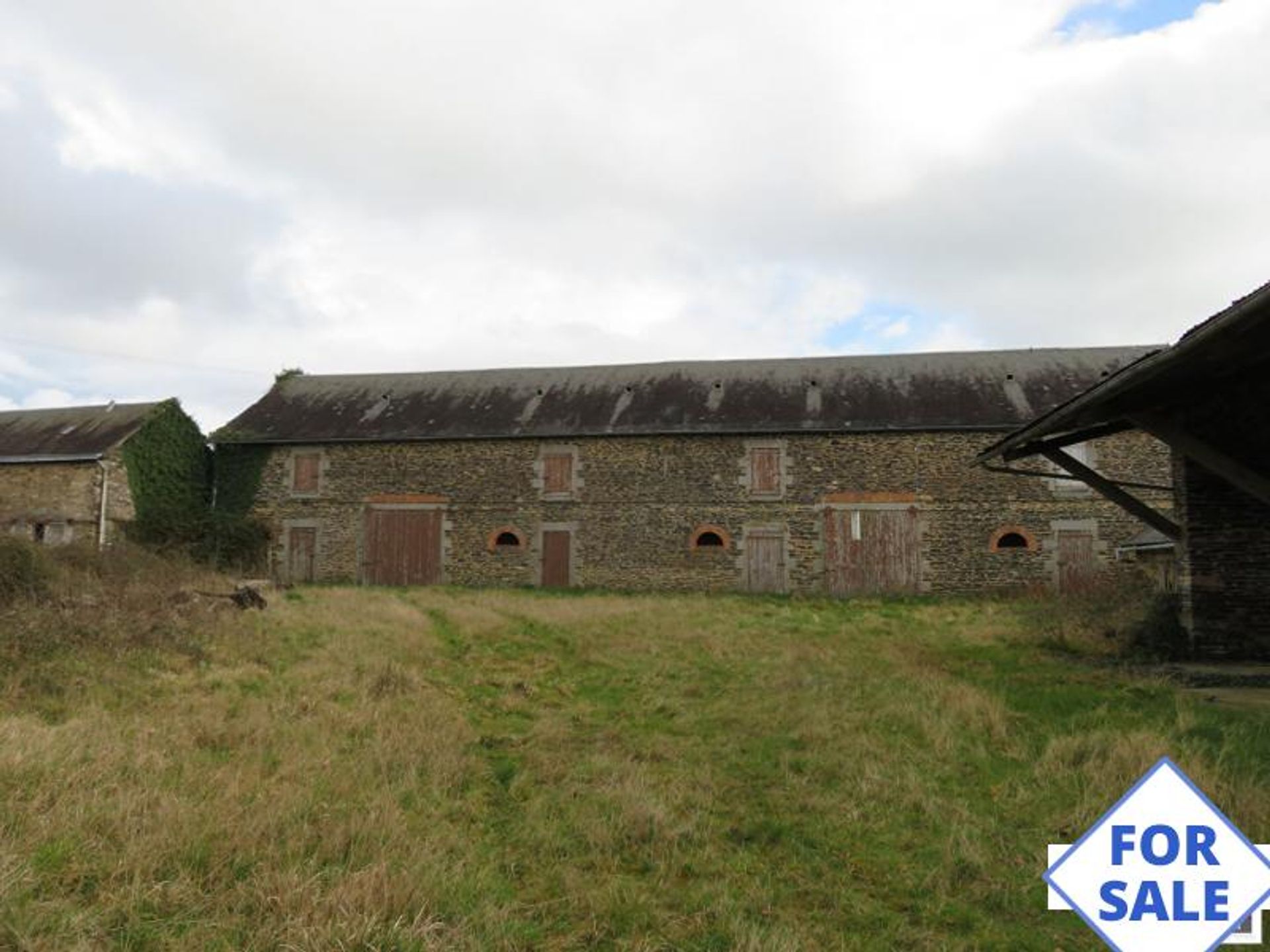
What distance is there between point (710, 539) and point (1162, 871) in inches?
679

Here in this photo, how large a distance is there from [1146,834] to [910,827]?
70.3 inches

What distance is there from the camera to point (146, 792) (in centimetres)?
403

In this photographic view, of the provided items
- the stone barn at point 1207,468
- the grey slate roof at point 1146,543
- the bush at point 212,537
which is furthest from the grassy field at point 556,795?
the bush at point 212,537

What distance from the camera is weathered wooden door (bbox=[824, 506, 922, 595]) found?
1883 centimetres

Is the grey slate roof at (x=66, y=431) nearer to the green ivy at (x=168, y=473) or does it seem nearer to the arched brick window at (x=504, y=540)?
the green ivy at (x=168, y=473)

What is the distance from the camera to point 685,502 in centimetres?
1995

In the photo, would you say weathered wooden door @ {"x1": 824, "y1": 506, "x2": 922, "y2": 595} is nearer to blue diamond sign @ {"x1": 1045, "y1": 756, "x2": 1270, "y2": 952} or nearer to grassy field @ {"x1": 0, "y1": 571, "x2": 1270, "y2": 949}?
grassy field @ {"x1": 0, "y1": 571, "x2": 1270, "y2": 949}

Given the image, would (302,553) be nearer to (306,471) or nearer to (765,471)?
(306,471)

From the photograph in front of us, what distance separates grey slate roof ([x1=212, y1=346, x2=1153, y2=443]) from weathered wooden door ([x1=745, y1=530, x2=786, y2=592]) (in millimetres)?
2725

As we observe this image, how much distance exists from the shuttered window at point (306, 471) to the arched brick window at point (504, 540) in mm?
5324

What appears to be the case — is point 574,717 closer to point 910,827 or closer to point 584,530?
point 910,827

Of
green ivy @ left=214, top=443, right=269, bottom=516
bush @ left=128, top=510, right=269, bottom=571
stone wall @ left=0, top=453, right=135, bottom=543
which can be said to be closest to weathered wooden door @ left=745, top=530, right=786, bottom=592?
bush @ left=128, top=510, right=269, bottom=571

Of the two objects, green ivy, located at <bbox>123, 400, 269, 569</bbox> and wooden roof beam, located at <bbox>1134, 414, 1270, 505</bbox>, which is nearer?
wooden roof beam, located at <bbox>1134, 414, 1270, 505</bbox>

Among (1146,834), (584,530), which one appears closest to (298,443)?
(584,530)
